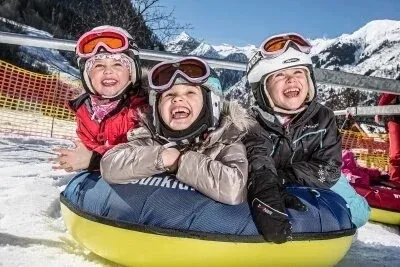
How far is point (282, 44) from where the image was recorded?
3.14m

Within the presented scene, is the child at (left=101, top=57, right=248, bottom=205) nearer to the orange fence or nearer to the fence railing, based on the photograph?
the fence railing

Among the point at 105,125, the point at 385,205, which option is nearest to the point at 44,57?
the point at 385,205

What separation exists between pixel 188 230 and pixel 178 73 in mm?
Result: 857

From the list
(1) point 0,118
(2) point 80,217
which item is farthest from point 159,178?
(1) point 0,118

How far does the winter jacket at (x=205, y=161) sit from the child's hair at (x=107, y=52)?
750 millimetres

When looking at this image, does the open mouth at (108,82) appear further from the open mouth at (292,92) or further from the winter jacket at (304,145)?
the open mouth at (292,92)

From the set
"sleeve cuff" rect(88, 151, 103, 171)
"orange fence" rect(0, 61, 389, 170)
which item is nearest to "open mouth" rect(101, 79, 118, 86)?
"sleeve cuff" rect(88, 151, 103, 171)

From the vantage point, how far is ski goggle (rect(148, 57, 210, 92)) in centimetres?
254

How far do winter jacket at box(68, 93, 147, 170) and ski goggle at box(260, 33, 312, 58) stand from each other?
0.86 meters

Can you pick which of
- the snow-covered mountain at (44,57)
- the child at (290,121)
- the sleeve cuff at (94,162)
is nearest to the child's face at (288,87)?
the child at (290,121)

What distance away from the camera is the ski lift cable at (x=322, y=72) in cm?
381

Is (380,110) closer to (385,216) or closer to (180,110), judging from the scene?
(385,216)

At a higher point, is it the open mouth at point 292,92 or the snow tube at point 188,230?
the open mouth at point 292,92

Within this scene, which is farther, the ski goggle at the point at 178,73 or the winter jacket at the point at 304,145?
the winter jacket at the point at 304,145
